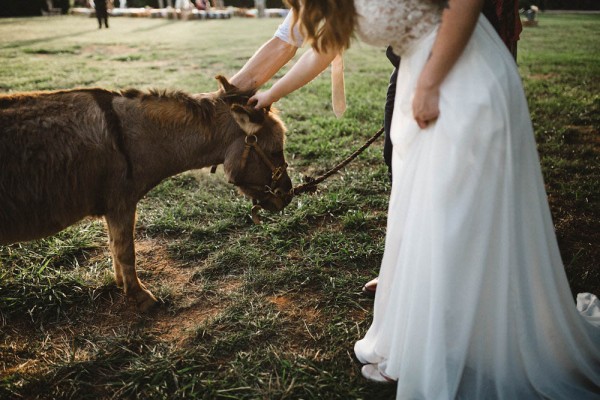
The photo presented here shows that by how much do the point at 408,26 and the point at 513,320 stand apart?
1620 mm

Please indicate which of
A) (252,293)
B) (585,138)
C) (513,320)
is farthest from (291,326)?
(585,138)

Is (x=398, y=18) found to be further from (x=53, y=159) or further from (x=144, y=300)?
(x=144, y=300)

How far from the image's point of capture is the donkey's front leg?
302cm

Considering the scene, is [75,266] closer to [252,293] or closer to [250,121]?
[252,293]

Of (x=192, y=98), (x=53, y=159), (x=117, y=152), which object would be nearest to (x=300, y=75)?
(x=192, y=98)

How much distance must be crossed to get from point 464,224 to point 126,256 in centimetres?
247

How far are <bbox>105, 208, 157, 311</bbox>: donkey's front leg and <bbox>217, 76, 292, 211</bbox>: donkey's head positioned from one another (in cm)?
85

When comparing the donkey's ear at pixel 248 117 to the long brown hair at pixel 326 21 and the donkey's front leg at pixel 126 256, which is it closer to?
the long brown hair at pixel 326 21

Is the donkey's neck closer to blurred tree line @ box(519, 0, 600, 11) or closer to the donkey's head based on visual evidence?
the donkey's head

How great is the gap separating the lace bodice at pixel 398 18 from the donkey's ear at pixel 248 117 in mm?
1062

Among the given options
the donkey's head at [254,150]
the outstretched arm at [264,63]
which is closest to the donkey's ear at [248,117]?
the donkey's head at [254,150]

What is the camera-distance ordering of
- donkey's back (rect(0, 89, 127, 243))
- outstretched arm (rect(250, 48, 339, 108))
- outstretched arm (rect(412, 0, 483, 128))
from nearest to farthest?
outstretched arm (rect(412, 0, 483, 128)) < donkey's back (rect(0, 89, 127, 243)) < outstretched arm (rect(250, 48, 339, 108))

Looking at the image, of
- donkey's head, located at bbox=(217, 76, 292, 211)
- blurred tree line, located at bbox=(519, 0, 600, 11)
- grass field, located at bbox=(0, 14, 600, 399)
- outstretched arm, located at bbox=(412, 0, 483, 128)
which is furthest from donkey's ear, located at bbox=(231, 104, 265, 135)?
blurred tree line, located at bbox=(519, 0, 600, 11)

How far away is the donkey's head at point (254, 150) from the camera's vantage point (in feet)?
9.71
